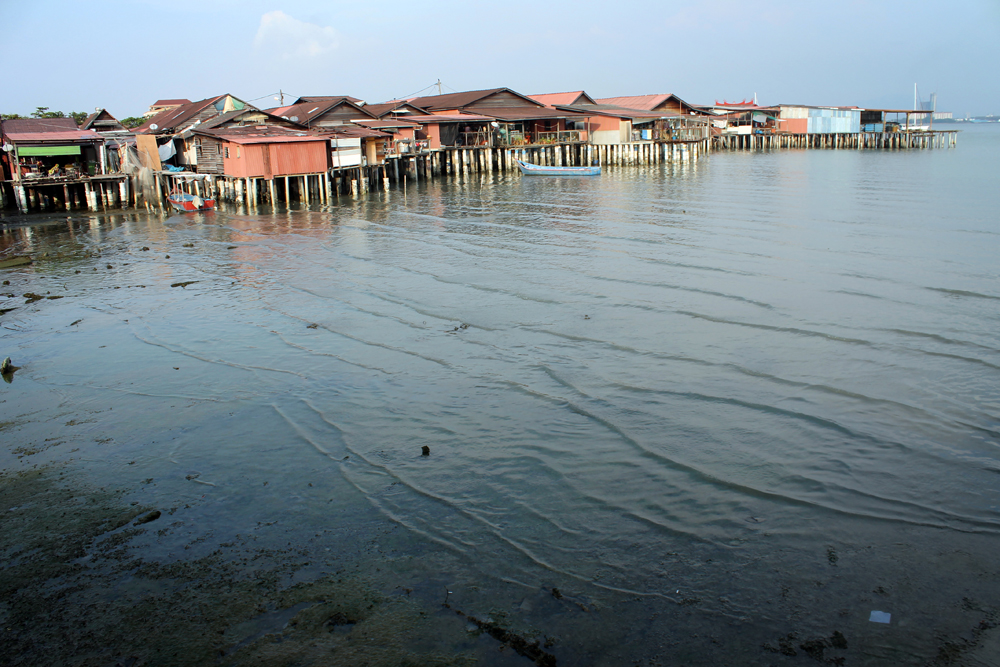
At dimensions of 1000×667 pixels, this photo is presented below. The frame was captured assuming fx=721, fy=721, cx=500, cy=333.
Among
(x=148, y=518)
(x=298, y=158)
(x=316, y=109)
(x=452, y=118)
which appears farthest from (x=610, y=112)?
(x=148, y=518)

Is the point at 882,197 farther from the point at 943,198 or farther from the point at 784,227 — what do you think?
the point at 784,227

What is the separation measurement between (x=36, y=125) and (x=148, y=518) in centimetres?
3941

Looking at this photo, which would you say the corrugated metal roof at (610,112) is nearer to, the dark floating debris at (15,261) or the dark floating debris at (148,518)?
the dark floating debris at (15,261)

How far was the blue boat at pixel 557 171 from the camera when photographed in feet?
150

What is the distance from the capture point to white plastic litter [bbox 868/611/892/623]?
4.94m

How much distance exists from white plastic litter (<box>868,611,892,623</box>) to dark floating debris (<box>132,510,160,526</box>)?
578 cm

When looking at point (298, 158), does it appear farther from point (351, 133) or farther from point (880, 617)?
point (880, 617)

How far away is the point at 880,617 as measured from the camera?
4.97 meters

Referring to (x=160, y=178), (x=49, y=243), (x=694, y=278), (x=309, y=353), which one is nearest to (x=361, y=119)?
(x=160, y=178)

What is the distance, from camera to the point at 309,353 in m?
11.1

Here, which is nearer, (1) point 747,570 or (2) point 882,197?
(1) point 747,570

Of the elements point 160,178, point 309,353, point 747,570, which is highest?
point 160,178

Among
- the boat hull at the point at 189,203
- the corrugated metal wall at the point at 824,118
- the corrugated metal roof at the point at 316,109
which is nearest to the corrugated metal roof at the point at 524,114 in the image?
the corrugated metal roof at the point at 316,109

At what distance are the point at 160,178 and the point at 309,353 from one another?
3148 centimetres
